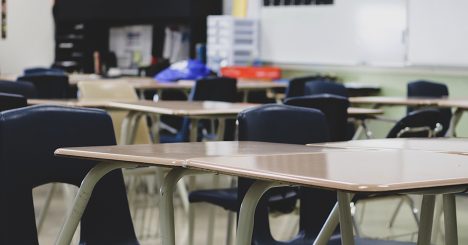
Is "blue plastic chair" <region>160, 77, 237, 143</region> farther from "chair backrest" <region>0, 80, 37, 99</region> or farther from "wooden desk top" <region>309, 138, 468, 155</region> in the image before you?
"wooden desk top" <region>309, 138, 468, 155</region>

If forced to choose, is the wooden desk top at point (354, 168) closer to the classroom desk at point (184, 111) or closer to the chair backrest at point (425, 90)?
the classroom desk at point (184, 111)

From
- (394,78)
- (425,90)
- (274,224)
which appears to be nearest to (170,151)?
(274,224)

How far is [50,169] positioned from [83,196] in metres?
0.28

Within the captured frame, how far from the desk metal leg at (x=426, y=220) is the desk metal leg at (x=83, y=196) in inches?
36.2

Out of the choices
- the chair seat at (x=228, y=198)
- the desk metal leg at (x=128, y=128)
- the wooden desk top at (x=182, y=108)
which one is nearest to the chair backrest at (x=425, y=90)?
the wooden desk top at (x=182, y=108)

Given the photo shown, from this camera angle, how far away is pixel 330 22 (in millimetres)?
9078

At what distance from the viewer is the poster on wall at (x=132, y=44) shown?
11.5m

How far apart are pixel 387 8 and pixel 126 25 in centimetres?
454

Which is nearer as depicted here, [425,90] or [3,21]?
[425,90]

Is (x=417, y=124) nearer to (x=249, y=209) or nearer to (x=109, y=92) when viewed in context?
(x=109, y=92)

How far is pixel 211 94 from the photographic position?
641 centimetres

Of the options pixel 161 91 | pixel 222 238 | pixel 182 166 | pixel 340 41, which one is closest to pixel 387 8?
pixel 340 41

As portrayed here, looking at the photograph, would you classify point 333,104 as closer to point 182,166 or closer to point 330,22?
point 182,166

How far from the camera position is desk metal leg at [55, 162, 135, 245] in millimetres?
2412
